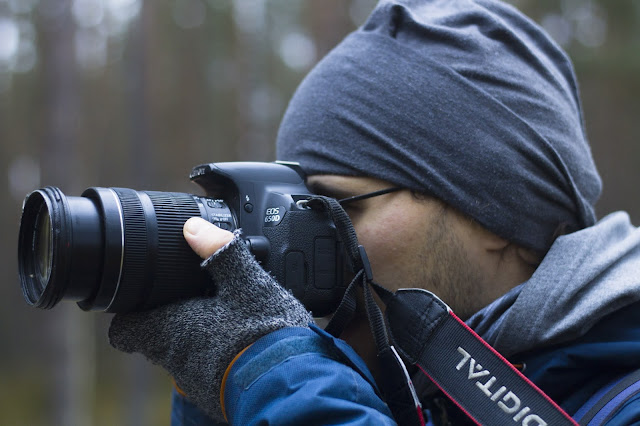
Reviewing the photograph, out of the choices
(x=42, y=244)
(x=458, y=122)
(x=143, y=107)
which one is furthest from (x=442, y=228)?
(x=143, y=107)

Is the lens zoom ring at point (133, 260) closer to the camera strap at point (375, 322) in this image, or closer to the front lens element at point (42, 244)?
the front lens element at point (42, 244)

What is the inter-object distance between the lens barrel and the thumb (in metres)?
0.04

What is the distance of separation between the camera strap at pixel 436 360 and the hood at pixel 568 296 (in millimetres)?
138

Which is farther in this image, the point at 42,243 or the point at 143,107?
the point at 143,107

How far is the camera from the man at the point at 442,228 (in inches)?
45.6

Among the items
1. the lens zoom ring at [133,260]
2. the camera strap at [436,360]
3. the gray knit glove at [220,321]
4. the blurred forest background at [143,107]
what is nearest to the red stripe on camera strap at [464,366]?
the camera strap at [436,360]

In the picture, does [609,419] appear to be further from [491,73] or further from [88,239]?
[88,239]

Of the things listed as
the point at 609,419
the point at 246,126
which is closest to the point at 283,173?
the point at 609,419

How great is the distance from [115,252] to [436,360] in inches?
26.3

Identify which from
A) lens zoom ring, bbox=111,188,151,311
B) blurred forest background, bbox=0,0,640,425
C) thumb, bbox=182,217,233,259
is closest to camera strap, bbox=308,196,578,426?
thumb, bbox=182,217,233,259

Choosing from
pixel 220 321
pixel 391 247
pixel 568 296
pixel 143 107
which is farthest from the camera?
pixel 143 107

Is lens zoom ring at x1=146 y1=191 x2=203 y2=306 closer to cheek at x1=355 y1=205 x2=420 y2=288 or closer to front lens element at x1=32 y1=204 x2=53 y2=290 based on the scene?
front lens element at x1=32 y1=204 x2=53 y2=290

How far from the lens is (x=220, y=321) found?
1.17 meters

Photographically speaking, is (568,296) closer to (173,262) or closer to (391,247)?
(391,247)
